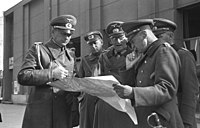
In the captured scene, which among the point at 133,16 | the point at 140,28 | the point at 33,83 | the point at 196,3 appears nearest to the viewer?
the point at 140,28

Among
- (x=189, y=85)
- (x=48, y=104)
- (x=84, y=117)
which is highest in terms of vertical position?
(x=189, y=85)

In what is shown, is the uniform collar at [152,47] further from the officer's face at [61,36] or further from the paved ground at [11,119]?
the paved ground at [11,119]

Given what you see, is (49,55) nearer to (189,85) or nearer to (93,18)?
(189,85)

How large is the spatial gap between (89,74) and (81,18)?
535 inches

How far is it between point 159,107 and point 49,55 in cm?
149

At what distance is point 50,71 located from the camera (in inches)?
126

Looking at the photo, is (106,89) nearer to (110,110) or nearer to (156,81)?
(156,81)

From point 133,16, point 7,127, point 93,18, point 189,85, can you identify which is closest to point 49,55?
point 189,85

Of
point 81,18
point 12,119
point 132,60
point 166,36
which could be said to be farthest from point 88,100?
point 81,18

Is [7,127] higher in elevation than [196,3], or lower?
lower

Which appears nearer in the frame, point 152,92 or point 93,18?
point 152,92

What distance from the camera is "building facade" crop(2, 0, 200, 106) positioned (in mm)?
11648

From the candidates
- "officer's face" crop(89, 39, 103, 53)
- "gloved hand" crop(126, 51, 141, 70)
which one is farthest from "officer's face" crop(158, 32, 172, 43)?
"officer's face" crop(89, 39, 103, 53)

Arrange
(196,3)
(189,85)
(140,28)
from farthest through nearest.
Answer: (196,3) < (189,85) < (140,28)
